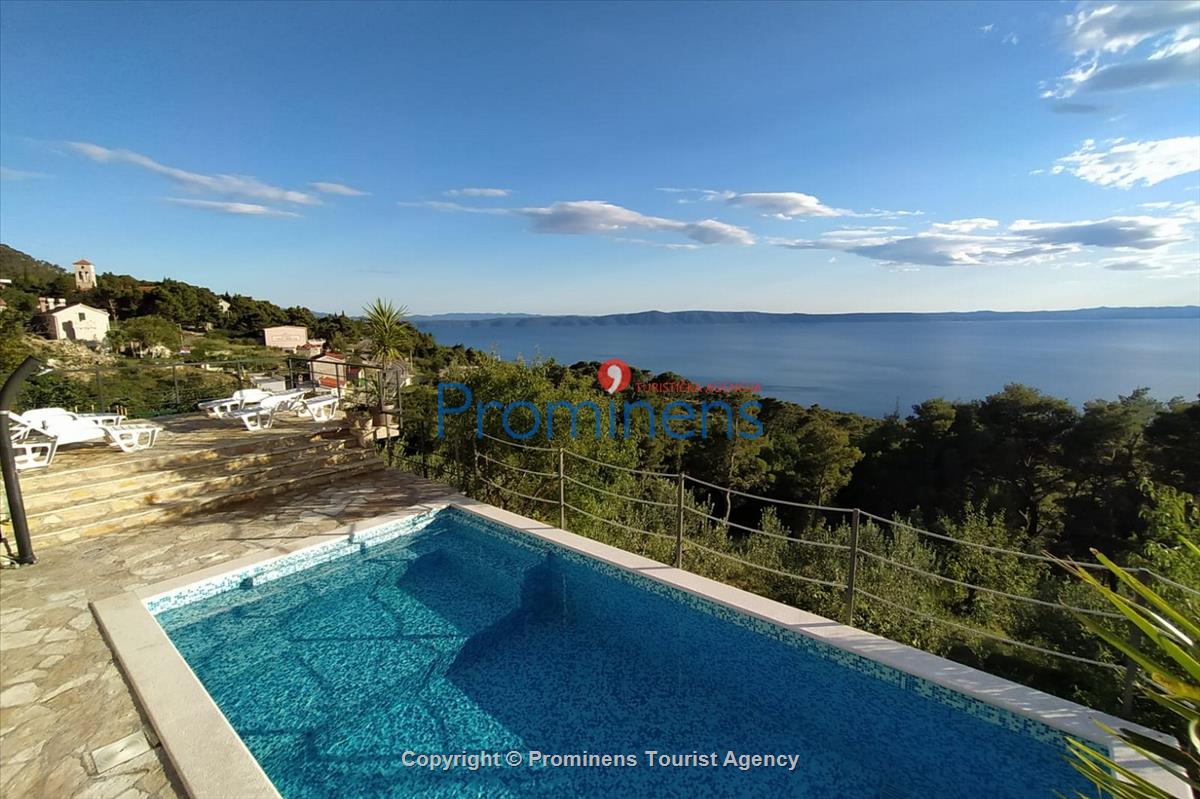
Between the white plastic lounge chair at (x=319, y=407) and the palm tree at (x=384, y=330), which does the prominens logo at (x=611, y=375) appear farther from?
the white plastic lounge chair at (x=319, y=407)

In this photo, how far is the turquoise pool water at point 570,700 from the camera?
3.05 metres

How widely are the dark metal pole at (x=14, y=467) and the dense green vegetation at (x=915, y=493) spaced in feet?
14.3

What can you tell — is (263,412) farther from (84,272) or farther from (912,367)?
(912,367)

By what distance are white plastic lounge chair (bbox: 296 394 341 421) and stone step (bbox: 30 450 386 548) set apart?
1.29m

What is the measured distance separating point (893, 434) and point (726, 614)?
30600 mm

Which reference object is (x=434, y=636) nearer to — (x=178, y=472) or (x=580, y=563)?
(x=580, y=563)

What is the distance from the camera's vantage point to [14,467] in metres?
4.43

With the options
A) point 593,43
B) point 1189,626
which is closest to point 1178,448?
point 593,43

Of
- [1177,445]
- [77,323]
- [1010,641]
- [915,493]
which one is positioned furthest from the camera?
[77,323]

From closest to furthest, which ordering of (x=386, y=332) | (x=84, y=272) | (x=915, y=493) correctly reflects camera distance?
(x=386, y=332), (x=915, y=493), (x=84, y=272)

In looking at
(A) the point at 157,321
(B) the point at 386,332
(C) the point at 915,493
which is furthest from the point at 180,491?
(A) the point at 157,321

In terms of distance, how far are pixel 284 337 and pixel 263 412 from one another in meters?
50.9

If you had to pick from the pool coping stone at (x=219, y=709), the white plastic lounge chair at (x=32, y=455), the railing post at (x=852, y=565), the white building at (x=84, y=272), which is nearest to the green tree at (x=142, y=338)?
the white building at (x=84, y=272)

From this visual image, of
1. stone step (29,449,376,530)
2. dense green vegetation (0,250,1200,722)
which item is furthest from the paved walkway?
dense green vegetation (0,250,1200,722)
